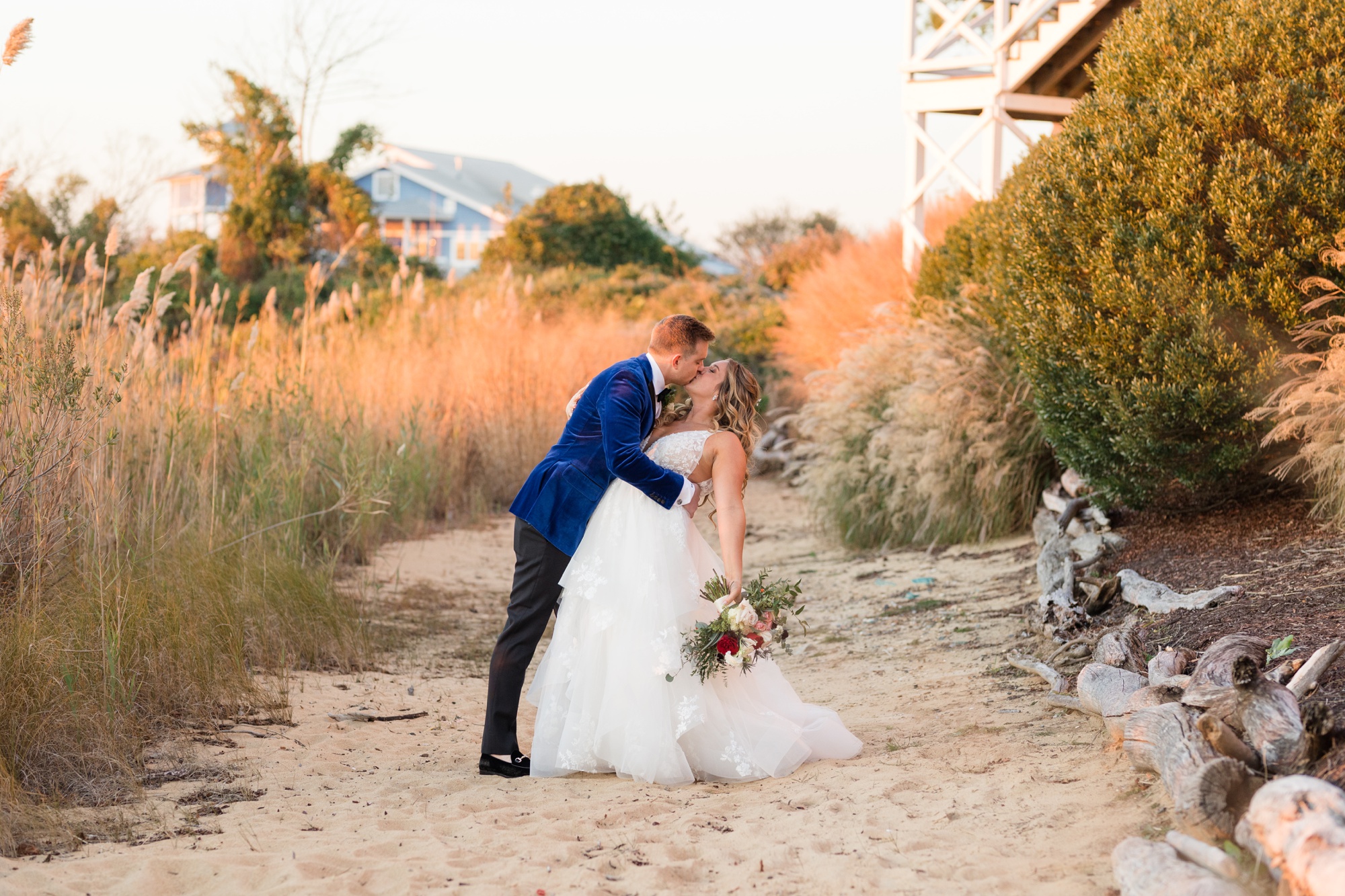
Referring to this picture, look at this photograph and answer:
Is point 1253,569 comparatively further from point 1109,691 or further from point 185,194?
point 185,194

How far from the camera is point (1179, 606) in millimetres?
4484

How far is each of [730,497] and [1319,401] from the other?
2650 mm

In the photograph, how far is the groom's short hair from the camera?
407cm

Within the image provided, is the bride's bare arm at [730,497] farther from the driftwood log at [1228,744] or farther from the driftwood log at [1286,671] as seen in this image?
the driftwood log at [1286,671]

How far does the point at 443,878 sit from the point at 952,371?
5573 mm

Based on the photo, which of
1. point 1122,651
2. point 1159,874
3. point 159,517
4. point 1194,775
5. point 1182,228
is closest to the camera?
point 1159,874

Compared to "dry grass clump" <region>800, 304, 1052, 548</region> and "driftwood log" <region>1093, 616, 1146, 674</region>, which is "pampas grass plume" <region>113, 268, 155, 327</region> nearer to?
"driftwood log" <region>1093, 616, 1146, 674</region>

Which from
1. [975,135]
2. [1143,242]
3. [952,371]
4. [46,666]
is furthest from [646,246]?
[46,666]

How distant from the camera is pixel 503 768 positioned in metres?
4.00

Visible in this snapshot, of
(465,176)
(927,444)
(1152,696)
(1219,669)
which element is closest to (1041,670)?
(1152,696)

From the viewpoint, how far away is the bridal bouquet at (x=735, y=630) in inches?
146

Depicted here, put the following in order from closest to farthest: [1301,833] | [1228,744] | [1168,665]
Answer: [1301,833]
[1228,744]
[1168,665]

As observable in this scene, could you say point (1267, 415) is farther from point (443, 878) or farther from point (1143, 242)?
point (443, 878)

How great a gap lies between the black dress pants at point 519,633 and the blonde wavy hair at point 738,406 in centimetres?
78
